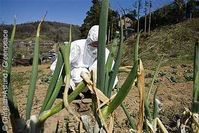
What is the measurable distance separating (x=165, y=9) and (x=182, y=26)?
23.8 ft

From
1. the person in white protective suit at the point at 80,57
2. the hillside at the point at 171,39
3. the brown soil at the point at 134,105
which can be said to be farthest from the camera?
the hillside at the point at 171,39

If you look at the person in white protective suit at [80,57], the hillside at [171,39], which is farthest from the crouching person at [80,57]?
the hillside at [171,39]

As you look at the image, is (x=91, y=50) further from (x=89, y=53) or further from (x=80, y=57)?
(x=80, y=57)

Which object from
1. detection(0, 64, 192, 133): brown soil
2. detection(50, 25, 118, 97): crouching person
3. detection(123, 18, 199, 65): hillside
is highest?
detection(123, 18, 199, 65): hillside

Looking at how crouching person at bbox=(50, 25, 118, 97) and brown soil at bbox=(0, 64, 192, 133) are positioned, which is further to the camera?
crouching person at bbox=(50, 25, 118, 97)

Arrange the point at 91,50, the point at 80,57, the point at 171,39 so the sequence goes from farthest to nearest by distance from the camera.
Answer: the point at 171,39, the point at 80,57, the point at 91,50

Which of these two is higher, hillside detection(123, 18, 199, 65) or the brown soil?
hillside detection(123, 18, 199, 65)

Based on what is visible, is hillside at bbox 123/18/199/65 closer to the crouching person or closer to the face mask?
the crouching person

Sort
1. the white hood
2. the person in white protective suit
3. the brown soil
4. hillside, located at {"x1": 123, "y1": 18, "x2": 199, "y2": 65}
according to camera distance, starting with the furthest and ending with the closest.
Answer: hillside, located at {"x1": 123, "y1": 18, "x2": 199, "y2": 65} → the person in white protective suit → the white hood → the brown soil

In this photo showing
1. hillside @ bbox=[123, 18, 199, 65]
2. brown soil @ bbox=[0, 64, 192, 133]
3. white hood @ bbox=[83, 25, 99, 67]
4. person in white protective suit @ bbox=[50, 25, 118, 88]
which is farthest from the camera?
hillside @ bbox=[123, 18, 199, 65]

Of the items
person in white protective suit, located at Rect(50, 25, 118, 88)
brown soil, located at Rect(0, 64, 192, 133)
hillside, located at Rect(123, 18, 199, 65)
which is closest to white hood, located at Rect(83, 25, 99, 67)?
person in white protective suit, located at Rect(50, 25, 118, 88)

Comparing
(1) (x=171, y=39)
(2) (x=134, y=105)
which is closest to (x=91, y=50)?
(2) (x=134, y=105)

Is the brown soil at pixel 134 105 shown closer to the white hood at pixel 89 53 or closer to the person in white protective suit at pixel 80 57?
the person in white protective suit at pixel 80 57

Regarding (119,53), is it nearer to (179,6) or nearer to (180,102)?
(180,102)
